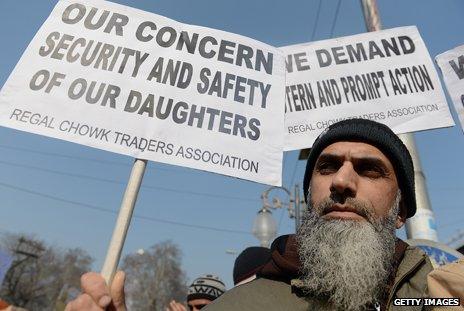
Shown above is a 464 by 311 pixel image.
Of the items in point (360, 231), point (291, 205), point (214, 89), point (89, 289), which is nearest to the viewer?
point (89, 289)

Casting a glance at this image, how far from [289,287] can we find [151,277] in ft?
185

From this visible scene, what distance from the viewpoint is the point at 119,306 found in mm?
1396

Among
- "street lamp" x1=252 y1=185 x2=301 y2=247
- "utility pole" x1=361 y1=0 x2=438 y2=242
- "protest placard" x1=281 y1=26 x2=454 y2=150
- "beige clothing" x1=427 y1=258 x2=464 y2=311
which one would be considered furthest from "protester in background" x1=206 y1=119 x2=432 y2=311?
"street lamp" x1=252 y1=185 x2=301 y2=247

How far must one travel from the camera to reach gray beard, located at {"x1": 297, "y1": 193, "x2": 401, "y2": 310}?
1.42 metres

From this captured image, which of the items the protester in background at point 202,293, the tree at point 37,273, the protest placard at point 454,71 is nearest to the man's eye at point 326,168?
the protest placard at point 454,71

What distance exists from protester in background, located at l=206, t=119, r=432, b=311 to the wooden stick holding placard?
50 cm

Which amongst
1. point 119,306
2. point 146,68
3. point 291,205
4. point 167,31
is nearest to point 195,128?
point 146,68

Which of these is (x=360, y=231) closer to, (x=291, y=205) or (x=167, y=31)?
(x=167, y=31)

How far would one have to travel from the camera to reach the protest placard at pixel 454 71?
9.83 ft

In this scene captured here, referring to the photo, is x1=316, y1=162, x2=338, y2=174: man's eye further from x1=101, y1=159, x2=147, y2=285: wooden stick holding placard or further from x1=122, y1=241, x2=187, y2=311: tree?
x1=122, y1=241, x2=187, y2=311: tree

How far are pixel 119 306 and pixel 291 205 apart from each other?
13.5 meters

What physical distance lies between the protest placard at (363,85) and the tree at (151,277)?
173ft

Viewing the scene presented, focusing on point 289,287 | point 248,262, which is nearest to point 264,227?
point 248,262

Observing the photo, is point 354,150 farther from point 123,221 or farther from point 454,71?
point 454,71
